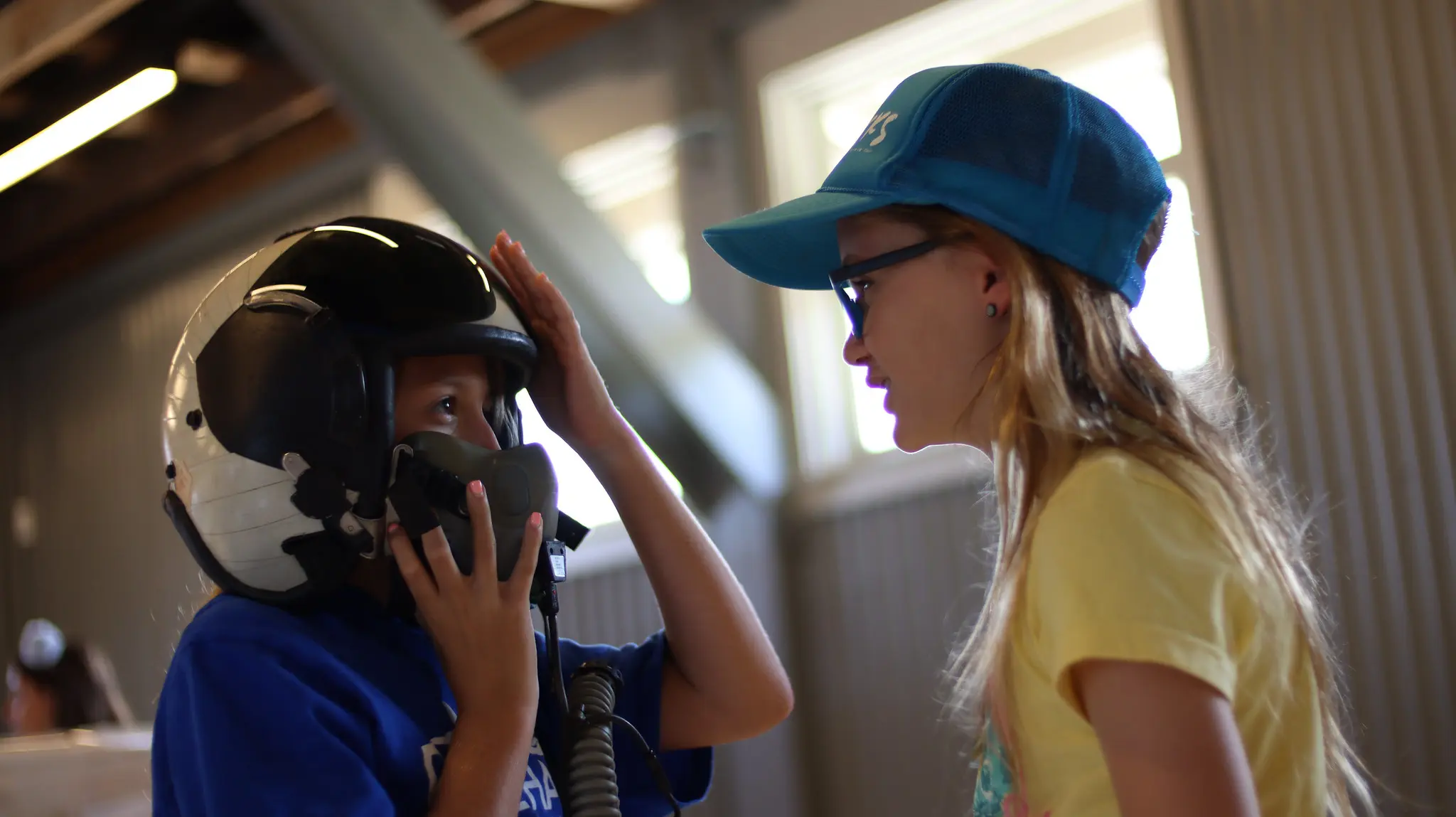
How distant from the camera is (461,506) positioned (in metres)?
1.42

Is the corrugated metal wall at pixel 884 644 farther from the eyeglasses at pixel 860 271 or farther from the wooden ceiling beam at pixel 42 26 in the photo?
the wooden ceiling beam at pixel 42 26

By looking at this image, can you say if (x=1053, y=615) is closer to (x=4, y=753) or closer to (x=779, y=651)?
(x=4, y=753)

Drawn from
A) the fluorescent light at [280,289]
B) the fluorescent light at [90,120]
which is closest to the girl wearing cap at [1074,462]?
the fluorescent light at [280,289]

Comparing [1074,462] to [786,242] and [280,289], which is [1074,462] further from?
[280,289]

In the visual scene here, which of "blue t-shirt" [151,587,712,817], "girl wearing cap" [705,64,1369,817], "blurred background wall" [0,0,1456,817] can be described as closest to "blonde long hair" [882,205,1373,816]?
"girl wearing cap" [705,64,1369,817]

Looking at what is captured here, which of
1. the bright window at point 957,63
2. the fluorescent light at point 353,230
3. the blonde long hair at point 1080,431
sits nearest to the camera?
the blonde long hair at point 1080,431

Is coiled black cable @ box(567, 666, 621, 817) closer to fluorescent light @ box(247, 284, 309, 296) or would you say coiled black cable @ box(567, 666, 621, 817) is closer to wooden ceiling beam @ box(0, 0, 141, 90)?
fluorescent light @ box(247, 284, 309, 296)

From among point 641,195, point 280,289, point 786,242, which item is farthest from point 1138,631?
point 641,195

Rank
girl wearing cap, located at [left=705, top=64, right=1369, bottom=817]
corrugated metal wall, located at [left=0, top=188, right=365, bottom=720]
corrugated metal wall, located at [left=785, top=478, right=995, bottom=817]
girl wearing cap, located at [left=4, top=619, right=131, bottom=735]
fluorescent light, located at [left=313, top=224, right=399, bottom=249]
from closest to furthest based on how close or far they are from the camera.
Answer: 1. girl wearing cap, located at [left=705, top=64, right=1369, bottom=817]
2. fluorescent light, located at [left=313, top=224, right=399, bottom=249]
3. corrugated metal wall, located at [left=785, top=478, right=995, bottom=817]
4. girl wearing cap, located at [left=4, top=619, right=131, bottom=735]
5. corrugated metal wall, located at [left=0, top=188, right=365, bottom=720]

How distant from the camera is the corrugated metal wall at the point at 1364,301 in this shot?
360cm

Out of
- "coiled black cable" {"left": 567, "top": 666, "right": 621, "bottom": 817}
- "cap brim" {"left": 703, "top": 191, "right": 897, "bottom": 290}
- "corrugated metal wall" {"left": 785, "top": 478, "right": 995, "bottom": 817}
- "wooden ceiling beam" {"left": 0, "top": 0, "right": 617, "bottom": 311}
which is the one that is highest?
"wooden ceiling beam" {"left": 0, "top": 0, "right": 617, "bottom": 311}

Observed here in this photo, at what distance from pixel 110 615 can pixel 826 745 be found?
5.76 m

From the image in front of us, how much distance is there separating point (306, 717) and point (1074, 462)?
74 centimetres

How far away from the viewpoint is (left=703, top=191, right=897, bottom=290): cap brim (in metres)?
1.42
